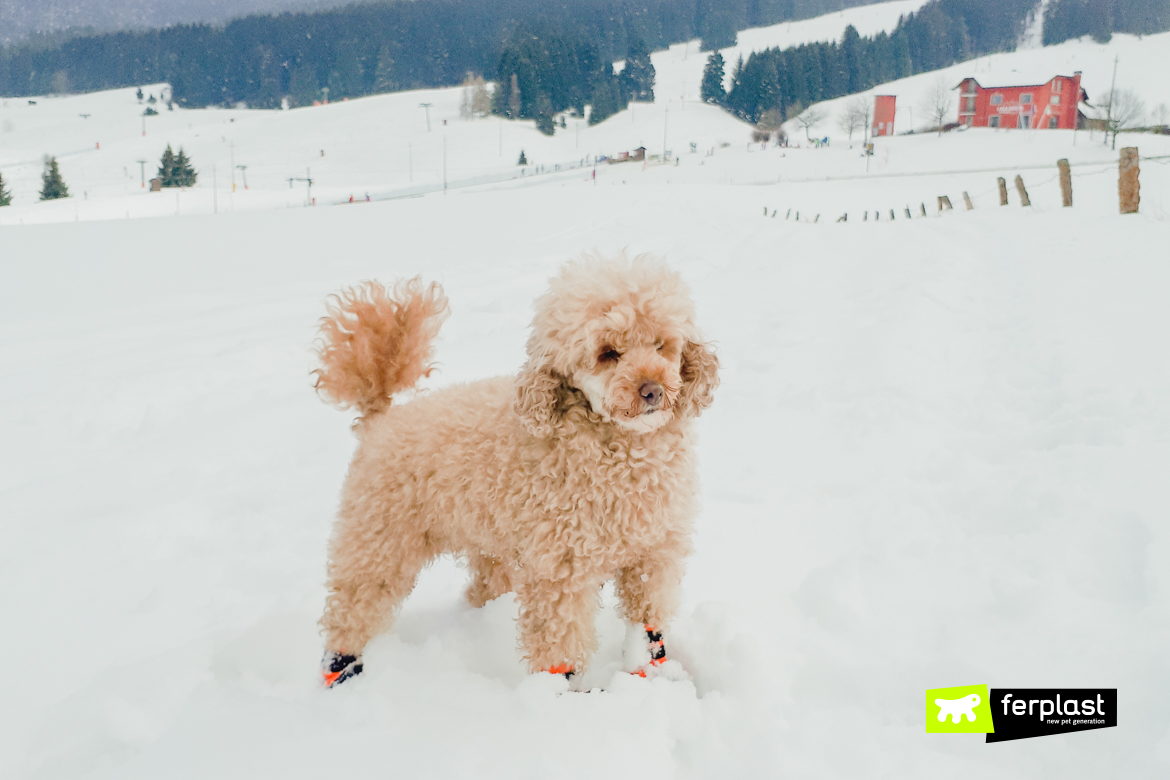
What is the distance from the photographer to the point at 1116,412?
13.8 ft

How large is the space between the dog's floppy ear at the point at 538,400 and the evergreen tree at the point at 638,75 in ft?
434

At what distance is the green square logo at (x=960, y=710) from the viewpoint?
7.39ft

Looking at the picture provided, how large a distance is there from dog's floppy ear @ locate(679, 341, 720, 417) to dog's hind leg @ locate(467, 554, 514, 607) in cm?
117

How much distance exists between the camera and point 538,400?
2396 mm

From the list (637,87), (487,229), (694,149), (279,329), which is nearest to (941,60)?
(637,87)

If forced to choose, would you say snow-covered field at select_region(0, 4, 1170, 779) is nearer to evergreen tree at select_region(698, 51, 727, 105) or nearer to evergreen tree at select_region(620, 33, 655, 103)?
evergreen tree at select_region(698, 51, 727, 105)

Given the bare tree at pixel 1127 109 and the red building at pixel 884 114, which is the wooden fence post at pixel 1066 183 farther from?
the red building at pixel 884 114

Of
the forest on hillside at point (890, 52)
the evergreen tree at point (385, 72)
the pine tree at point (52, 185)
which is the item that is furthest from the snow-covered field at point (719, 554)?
the evergreen tree at point (385, 72)

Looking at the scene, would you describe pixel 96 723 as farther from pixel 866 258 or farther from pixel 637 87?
pixel 637 87

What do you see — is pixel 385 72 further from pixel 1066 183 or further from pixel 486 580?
pixel 486 580

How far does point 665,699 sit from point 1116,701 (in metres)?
1.42

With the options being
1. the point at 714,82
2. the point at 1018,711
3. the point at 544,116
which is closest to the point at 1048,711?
the point at 1018,711

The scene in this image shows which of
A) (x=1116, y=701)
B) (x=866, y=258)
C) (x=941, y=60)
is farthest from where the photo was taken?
(x=941, y=60)

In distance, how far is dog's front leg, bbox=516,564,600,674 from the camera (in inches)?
97.0
